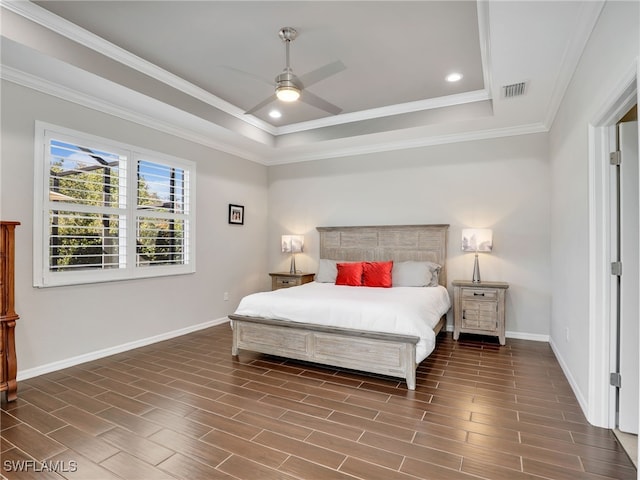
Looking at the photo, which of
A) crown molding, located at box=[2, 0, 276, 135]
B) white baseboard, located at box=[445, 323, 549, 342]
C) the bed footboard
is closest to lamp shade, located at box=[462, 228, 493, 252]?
white baseboard, located at box=[445, 323, 549, 342]

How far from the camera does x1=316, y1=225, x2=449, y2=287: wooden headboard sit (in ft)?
16.6

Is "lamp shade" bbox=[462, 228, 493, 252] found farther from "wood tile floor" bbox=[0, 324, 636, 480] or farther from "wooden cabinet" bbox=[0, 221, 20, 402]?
"wooden cabinet" bbox=[0, 221, 20, 402]

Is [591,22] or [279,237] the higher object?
[591,22]

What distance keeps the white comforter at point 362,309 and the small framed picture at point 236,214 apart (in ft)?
6.55

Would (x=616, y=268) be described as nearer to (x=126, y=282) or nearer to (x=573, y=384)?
(x=573, y=384)

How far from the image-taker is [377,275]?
4.82 m

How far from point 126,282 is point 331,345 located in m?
2.52

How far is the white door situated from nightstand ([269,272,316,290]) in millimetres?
4032

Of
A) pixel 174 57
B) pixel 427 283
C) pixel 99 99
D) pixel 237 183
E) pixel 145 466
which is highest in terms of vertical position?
pixel 174 57

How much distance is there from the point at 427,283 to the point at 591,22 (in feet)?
10.2

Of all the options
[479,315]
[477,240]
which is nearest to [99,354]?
[479,315]

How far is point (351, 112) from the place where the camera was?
4953 millimetres

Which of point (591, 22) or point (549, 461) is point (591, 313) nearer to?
point (549, 461)

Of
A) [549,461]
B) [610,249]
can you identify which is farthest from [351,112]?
[549,461]
